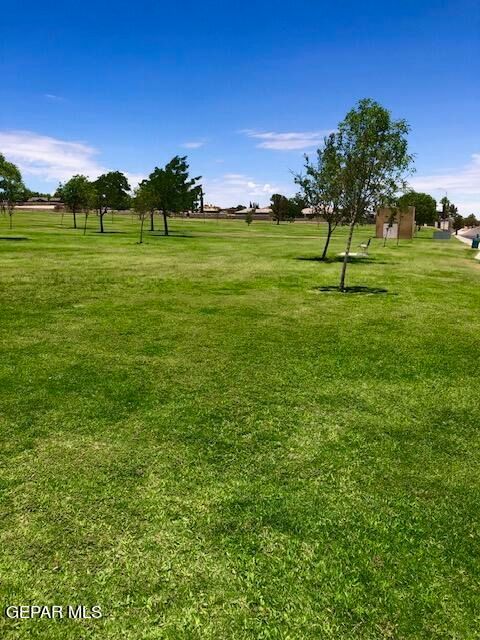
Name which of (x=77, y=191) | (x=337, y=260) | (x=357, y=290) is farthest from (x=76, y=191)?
(x=357, y=290)

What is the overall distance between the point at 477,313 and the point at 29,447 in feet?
53.5

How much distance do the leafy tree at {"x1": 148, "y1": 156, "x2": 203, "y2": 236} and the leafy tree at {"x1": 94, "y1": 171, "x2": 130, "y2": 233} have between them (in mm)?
5725

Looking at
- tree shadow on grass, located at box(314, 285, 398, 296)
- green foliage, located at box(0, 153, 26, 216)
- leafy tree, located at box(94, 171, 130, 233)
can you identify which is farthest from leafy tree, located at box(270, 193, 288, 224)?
tree shadow on grass, located at box(314, 285, 398, 296)

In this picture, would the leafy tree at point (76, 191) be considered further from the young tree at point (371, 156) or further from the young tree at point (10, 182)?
the young tree at point (371, 156)

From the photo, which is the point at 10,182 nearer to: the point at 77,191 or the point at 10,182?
the point at 10,182

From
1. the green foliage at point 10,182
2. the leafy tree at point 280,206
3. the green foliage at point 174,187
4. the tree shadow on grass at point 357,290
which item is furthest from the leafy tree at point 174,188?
the leafy tree at point 280,206

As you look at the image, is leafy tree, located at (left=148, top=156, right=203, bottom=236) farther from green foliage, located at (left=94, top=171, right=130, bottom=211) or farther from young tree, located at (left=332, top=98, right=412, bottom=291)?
young tree, located at (left=332, top=98, right=412, bottom=291)

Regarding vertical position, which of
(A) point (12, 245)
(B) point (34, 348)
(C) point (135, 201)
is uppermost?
(C) point (135, 201)

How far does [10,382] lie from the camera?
9461 millimetres

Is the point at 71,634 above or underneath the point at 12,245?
underneath

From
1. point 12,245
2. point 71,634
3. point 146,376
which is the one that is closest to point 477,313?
point 146,376

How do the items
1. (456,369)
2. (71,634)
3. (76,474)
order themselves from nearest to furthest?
(71,634), (76,474), (456,369)

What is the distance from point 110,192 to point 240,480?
70.1 m

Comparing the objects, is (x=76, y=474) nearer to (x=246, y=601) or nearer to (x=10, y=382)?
(x=246, y=601)
